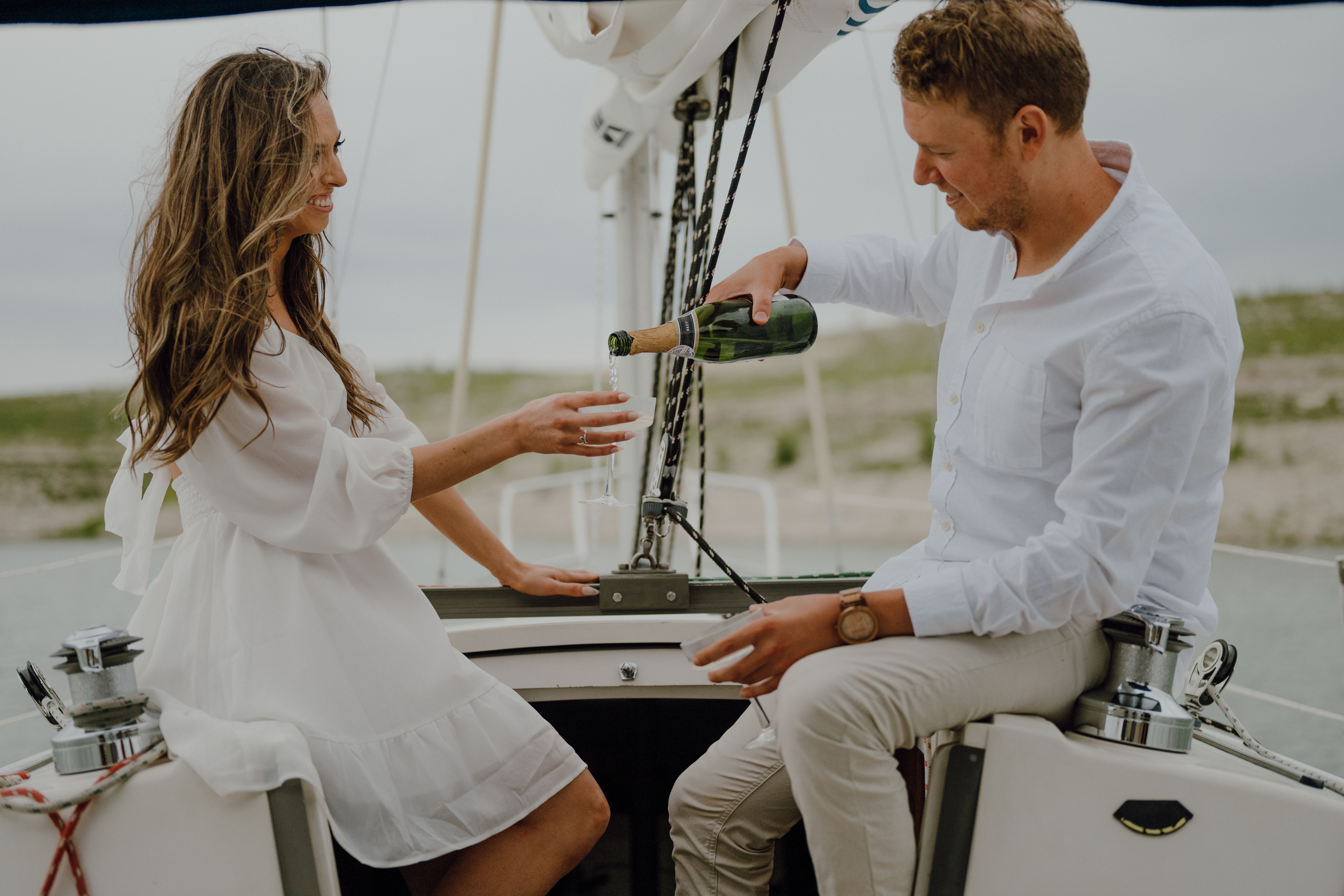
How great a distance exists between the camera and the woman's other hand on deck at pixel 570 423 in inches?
43.4

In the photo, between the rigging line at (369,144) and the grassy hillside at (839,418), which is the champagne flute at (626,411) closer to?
the rigging line at (369,144)

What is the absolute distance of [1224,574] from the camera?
9.62 meters

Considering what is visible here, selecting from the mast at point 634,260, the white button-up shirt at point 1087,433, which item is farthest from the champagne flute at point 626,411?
the mast at point 634,260

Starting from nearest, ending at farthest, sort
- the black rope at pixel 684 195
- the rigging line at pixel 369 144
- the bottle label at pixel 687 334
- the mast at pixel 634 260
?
1. the bottle label at pixel 687 334
2. the black rope at pixel 684 195
3. the mast at pixel 634 260
4. the rigging line at pixel 369 144

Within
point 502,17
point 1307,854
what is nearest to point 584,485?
point 502,17

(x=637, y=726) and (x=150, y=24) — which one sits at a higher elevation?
(x=150, y=24)

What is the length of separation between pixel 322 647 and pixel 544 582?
1.49ft

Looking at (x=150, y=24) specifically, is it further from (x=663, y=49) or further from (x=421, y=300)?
(x=421, y=300)

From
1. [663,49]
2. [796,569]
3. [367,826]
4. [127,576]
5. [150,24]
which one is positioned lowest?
[796,569]

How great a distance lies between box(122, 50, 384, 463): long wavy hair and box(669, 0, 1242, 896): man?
1.98 feet

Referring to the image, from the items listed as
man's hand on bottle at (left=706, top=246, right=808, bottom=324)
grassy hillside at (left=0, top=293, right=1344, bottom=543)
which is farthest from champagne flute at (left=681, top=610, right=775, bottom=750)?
grassy hillside at (left=0, top=293, right=1344, bottom=543)

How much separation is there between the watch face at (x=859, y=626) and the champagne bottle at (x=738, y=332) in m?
0.41

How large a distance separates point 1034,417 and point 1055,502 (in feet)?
0.32

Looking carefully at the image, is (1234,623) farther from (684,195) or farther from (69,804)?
(69,804)
